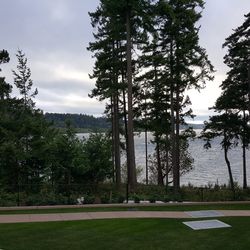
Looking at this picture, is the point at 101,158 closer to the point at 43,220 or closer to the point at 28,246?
the point at 43,220

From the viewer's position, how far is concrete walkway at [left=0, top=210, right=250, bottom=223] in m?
14.2

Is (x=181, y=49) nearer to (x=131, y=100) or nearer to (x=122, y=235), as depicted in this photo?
(x=131, y=100)

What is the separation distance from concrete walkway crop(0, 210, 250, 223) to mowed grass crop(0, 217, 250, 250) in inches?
31.1

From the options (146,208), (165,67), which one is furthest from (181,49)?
(146,208)

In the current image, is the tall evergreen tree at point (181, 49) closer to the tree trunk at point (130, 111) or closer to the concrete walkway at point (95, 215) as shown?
the tree trunk at point (130, 111)

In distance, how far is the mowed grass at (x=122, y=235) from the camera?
10.3 m

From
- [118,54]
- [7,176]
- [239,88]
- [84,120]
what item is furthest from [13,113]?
[84,120]

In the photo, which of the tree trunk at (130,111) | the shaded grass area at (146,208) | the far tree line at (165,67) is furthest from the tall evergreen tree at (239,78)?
the shaded grass area at (146,208)

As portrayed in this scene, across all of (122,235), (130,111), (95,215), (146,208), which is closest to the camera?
(122,235)

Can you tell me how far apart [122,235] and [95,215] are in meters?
3.54

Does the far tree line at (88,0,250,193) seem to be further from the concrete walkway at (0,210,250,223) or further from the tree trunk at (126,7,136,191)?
the concrete walkway at (0,210,250,223)

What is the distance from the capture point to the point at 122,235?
38.1ft

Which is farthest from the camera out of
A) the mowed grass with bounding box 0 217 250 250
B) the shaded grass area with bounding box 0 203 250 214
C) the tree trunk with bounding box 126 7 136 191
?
the tree trunk with bounding box 126 7 136 191

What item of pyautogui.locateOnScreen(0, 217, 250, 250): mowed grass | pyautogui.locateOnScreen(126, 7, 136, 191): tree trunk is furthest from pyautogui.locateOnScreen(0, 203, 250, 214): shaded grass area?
pyautogui.locateOnScreen(126, 7, 136, 191): tree trunk
